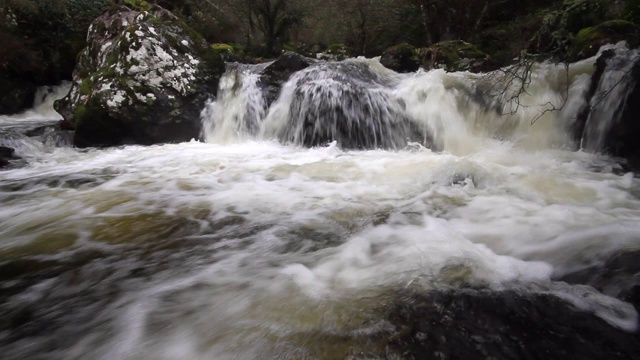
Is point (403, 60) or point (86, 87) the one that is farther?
point (403, 60)

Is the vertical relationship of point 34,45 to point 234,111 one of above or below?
above

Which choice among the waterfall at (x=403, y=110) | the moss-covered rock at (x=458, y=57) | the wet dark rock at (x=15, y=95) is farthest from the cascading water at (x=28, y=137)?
the moss-covered rock at (x=458, y=57)

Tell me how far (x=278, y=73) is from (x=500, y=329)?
7.88 m

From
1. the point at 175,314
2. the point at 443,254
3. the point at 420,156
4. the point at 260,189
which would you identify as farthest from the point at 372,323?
the point at 420,156

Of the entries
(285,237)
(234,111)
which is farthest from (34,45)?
(285,237)

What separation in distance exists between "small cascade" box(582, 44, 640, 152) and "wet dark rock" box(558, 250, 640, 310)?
3694 mm

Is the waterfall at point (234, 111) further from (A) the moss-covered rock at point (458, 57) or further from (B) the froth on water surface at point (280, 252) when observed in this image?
(A) the moss-covered rock at point (458, 57)

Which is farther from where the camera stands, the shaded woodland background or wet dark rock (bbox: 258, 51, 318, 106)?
the shaded woodland background

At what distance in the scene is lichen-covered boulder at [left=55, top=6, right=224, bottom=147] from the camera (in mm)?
6816

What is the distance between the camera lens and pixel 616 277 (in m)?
1.92

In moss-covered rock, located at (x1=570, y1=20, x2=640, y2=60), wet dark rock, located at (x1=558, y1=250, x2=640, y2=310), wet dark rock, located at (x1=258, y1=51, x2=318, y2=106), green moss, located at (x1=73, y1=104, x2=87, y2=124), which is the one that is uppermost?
moss-covered rock, located at (x1=570, y1=20, x2=640, y2=60)

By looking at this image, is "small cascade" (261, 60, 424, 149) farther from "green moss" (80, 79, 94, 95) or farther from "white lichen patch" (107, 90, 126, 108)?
"green moss" (80, 79, 94, 95)

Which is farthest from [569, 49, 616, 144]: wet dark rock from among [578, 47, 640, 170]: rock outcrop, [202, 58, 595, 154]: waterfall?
[202, 58, 595, 154]: waterfall

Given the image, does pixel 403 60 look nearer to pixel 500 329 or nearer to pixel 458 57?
pixel 458 57
